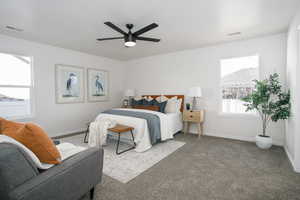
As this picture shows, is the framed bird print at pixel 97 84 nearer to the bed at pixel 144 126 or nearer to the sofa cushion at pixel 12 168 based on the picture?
the bed at pixel 144 126

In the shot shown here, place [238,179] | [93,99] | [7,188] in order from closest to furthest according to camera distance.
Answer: [7,188], [238,179], [93,99]

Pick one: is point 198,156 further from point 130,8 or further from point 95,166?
point 130,8

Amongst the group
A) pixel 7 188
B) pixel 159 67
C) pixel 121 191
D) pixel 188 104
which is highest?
pixel 159 67

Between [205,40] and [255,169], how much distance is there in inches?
120

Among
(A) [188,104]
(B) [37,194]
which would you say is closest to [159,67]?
(A) [188,104]

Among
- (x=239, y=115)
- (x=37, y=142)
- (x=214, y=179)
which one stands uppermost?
(x=37, y=142)

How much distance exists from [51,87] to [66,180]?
373cm

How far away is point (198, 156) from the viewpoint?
293 centimetres

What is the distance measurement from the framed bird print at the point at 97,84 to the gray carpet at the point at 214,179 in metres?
3.52

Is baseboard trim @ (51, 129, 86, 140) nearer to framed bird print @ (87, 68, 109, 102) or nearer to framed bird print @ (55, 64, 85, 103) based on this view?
framed bird print @ (55, 64, 85, 103)

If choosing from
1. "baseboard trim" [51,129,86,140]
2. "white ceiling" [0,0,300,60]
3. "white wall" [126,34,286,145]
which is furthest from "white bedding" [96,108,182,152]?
"white ceiling" [0,0,300,60]

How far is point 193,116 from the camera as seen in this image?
421 centimetres

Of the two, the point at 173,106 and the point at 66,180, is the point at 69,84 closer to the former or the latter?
the point at 173,106

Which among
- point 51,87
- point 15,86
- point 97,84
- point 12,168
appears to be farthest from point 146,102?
point 12,168
